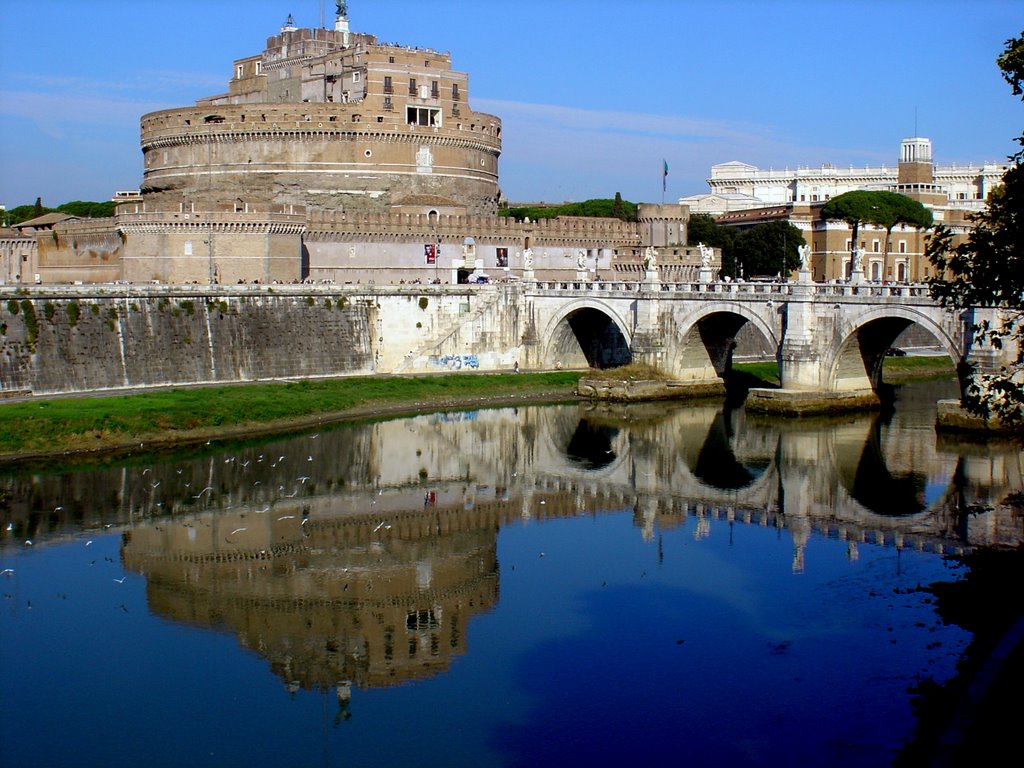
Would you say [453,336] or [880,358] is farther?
[453,336]

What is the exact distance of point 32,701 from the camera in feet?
61.7

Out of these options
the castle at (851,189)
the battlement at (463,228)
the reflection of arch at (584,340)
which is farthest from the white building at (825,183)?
the reflection of arch at (584,340)

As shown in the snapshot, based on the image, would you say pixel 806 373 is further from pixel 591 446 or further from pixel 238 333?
pixel 238 333

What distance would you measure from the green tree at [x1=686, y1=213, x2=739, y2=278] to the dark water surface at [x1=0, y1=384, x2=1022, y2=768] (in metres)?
40.0

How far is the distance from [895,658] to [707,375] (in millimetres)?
30980

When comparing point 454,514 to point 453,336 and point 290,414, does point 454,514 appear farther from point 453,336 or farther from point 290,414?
point 453,336

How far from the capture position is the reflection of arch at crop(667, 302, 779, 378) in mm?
48656

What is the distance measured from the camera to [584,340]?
55.7 meters

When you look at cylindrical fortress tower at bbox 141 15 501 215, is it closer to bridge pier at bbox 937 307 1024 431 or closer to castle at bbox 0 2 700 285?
castle at bbox 0 2 700 285

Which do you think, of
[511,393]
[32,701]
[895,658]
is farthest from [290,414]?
[895,658]

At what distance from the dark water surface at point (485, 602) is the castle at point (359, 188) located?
2033 centimetres

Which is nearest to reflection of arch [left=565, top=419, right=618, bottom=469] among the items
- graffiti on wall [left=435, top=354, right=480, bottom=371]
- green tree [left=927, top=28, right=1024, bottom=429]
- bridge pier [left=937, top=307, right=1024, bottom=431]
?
graffiti on wall [left=435, top=354, right=480, bottom=371]

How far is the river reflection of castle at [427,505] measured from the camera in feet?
74.7

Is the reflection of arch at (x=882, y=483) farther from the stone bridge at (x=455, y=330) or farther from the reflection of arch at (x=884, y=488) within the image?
the stone bridge at (x=455, y=330)
